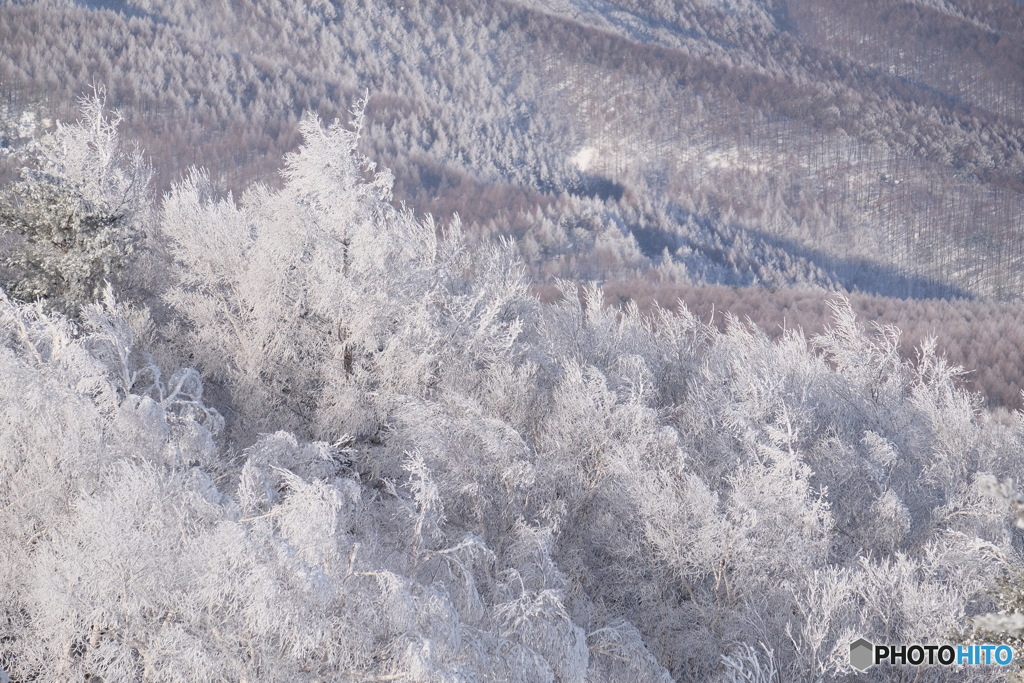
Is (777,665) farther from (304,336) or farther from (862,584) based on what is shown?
(304,336)

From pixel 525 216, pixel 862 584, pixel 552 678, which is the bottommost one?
pixel 525 216

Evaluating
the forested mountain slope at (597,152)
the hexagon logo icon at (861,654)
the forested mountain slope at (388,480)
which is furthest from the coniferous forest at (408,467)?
the forested mountain slope at (597,152)

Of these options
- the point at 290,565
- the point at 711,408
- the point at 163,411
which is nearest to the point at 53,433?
the point at 163,411

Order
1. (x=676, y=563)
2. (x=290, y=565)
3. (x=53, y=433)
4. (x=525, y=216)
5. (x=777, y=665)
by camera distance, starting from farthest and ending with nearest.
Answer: (x=525, y=216)
(x=676, y=563)
(x=777, y=665)
(x=53, y=433)
(x=290, y=565)
